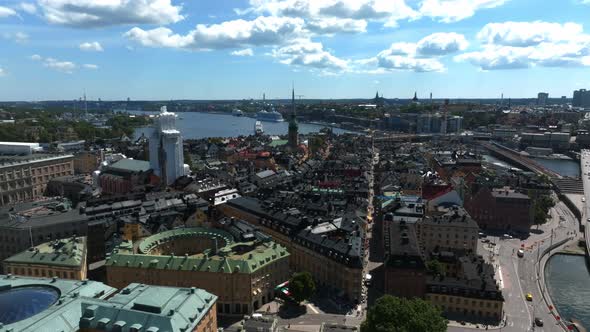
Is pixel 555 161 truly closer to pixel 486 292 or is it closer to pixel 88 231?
pixel 486 292

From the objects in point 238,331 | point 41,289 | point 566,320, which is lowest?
point 566,320

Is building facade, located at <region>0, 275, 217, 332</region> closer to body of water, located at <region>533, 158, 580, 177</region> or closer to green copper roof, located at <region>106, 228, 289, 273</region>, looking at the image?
green copper roof, located at <region>106, 228, 289, 273</region>

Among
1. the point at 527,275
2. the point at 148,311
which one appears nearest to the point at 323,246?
the point at 148,311

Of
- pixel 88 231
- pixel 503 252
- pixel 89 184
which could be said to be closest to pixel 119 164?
pixel 89 184

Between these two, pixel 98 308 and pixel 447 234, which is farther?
pixel 447 234

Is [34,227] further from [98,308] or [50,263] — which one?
[98,308]

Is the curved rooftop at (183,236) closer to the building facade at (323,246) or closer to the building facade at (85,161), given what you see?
the building facade at (323,246)
